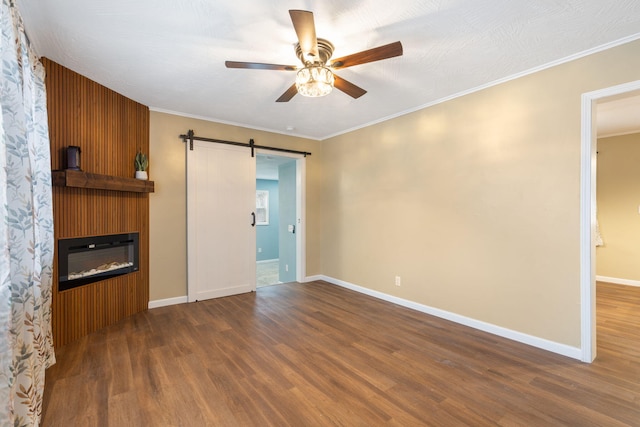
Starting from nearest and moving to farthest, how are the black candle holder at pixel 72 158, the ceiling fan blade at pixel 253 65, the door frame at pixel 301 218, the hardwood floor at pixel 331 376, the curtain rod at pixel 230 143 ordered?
the hardwood floor at pixel 331 376
the ceiling fan blade at pixel 253 65
the black candle holder at pixel 72 158
the curtain rod at pixel 230 143
the door frame at pixel 301 218

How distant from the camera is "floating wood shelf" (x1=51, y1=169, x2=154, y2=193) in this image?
2.51m

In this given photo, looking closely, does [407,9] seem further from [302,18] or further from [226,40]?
[226,40]

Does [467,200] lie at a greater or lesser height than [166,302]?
greater

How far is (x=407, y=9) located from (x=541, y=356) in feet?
9.36

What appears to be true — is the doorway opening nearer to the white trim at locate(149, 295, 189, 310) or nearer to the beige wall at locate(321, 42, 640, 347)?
the beige wall at locate(321, 42, 640, 347)

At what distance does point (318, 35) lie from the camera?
6.86 ft

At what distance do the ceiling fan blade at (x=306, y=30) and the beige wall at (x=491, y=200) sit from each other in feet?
6.47

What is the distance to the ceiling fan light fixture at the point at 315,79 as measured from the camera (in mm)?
2029

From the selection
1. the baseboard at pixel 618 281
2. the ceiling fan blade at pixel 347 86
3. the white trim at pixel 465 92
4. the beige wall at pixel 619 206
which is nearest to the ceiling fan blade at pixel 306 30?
the ceiling fan blade at pixel 347 86

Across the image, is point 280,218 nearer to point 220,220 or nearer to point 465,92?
point 220,220

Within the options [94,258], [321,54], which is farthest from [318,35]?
[94,258]

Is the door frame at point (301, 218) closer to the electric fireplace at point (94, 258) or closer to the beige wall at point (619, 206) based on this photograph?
the electric fireplace at point (94, 258)

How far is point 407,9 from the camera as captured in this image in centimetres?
181

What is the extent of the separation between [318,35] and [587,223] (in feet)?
8.39
